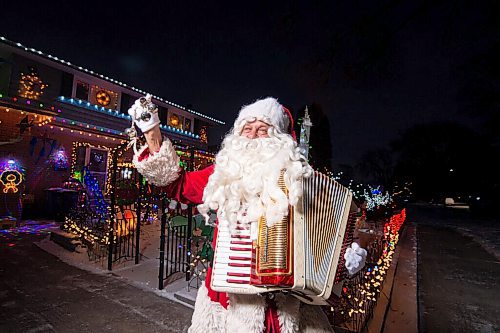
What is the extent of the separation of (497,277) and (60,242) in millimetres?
13133

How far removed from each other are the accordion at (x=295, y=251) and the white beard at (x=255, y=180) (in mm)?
65

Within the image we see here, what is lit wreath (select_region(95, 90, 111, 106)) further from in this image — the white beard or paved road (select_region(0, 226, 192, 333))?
the white beard

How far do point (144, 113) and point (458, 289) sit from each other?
863cm

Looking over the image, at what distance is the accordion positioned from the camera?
1677 millimetres

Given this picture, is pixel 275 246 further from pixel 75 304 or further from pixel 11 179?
pixel 11 179

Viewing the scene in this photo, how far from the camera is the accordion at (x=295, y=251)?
1.68 metres

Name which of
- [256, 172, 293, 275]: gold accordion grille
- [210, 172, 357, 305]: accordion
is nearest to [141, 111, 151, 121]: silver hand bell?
[210, 172, 357, 305]: accordion

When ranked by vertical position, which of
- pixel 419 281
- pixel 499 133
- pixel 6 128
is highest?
pixel 499 133

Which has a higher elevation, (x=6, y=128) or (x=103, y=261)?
(x=6, y=128)

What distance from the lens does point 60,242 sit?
841 cm

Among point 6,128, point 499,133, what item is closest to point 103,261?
point 6,128

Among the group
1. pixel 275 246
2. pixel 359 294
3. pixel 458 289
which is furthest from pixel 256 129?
pixel 458 289

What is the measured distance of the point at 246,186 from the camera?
1965 millimetres

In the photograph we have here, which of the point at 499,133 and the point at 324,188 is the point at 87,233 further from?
the point at 499,133
